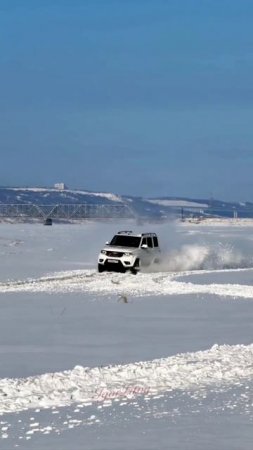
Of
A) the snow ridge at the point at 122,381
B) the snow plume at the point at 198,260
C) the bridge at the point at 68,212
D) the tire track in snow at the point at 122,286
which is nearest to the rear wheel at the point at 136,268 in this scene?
the tire track in snow at the point at 122,286

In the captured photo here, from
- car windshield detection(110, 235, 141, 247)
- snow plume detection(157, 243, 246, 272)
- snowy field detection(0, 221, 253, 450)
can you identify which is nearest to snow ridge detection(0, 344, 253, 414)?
snowy field detection(0, 221, 253, 450)

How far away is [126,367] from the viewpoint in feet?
36.3

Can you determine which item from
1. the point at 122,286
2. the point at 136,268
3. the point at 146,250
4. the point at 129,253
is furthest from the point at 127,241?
the point at 122,286

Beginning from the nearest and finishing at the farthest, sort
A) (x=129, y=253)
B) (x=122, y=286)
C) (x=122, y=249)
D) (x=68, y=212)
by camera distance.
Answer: (x=122, y=286), (x=129, y=253), (x=122, y=249), (x=68, y=212)

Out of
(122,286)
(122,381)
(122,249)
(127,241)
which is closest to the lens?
(122,381)

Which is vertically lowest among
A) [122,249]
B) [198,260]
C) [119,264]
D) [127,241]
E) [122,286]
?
[198,260]

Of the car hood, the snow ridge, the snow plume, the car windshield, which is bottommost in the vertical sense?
the snow plume

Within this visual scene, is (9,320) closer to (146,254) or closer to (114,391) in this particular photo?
(114,391)

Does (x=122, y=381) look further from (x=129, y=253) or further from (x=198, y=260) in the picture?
(x=198, y=260)

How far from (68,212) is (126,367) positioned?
133m

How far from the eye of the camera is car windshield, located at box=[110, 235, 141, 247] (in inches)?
1363

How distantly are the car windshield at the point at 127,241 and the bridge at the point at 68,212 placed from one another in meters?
98.1

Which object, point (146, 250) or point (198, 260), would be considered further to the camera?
point (198, 260)

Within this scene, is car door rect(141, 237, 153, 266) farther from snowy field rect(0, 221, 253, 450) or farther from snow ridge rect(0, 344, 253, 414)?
snow ridge rect(0, 344, 253, 414)
